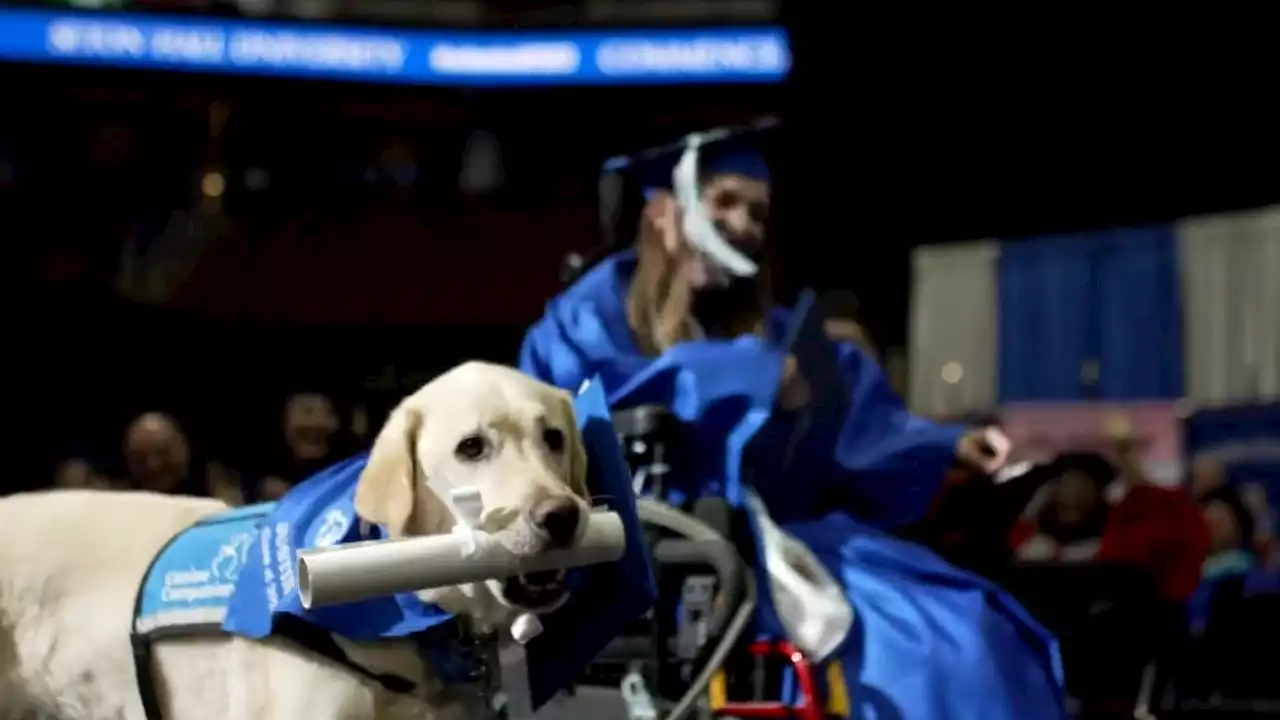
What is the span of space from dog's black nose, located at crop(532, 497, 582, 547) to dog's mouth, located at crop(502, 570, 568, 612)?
7 cm

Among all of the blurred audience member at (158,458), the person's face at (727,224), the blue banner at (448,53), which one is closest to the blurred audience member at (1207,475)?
the blue banner at (448,53)

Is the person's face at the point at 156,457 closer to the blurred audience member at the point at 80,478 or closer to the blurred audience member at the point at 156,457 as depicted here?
the blurred audience member at the point at 156,457

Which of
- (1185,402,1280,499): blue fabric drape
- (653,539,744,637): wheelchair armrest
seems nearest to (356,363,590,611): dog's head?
(653,539,744,637): wheelchair armrest

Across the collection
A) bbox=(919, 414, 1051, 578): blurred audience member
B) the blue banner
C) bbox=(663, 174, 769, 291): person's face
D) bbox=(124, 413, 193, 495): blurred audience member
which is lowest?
bbox=(919, 414, 1051, 578): blurred audience member

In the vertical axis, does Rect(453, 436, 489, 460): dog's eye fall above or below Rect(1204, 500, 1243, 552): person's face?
above

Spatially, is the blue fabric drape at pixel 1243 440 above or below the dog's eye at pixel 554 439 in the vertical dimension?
below

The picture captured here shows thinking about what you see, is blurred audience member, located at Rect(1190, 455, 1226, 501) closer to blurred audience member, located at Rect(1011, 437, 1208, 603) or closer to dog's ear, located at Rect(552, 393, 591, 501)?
blurred audience member, located at Rect(1011, 437, 1208, 603)

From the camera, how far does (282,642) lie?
1.46 metres

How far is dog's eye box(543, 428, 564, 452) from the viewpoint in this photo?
4.76 feet

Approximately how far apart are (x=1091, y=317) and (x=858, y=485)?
457 cm

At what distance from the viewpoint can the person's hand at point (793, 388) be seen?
6.79ft

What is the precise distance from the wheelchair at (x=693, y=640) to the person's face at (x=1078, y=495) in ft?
6.03

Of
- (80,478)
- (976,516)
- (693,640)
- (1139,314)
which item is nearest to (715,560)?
(693,640)

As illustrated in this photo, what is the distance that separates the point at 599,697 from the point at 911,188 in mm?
4065
